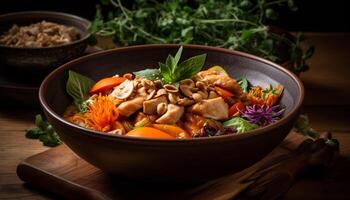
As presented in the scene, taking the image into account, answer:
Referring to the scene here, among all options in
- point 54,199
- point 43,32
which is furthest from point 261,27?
point 54,199

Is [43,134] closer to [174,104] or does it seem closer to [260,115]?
[174,104]

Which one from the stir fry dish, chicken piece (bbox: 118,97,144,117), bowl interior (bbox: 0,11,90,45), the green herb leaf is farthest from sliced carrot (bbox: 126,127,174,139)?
bowl interior (bbox: 0,11,90,45)

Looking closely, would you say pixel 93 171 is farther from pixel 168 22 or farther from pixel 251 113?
pixel 168 22

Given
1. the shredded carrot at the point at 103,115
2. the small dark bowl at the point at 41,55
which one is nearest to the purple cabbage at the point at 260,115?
the shredded carrot at the point at 103,115

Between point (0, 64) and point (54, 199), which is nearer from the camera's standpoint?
point (54, 199)

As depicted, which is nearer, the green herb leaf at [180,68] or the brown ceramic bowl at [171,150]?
the brown ceramic bowl at [171,150]

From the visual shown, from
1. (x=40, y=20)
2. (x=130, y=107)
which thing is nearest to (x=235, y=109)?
(x=130, y=107)

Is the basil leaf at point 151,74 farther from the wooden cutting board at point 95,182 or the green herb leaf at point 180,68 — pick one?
the wooden cutting board at point 95,182
